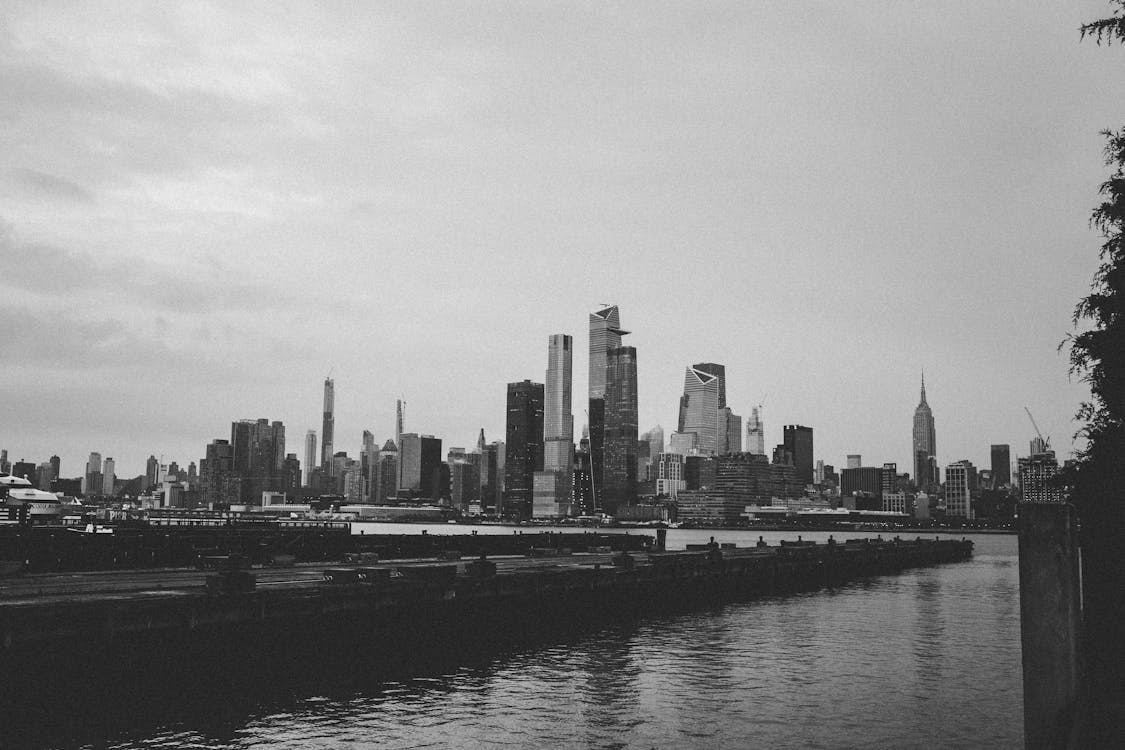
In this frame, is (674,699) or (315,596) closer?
(674,699)

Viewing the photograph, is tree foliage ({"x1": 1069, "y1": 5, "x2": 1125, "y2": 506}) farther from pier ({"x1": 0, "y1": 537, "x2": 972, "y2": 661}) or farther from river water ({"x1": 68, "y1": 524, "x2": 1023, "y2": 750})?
pier ({"x1": 0, "y1": 537, "x2": 972, "y2": 661})

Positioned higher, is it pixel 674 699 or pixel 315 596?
pixel 315 596

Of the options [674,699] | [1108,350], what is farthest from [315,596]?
[1108,350]

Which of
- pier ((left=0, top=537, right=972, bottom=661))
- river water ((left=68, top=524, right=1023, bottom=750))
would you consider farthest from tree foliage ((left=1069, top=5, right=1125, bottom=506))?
pier ((left=0, top=537, right=972, bottom=661))

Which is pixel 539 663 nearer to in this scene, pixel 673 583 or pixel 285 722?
pixel 285 722

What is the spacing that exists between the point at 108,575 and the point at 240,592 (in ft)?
70.4

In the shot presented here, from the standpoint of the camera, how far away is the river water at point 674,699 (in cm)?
2702

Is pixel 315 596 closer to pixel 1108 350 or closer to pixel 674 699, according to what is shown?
pixel 674 699

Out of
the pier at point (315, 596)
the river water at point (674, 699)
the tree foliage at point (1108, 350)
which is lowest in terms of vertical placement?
the river water at point (674, 699)

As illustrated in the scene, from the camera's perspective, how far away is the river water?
27.0 m

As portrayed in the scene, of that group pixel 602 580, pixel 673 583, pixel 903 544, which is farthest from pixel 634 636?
pixel 903 544

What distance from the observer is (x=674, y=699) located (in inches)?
1313

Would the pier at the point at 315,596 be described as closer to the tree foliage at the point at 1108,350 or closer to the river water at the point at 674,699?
the river water at the point at 674,699

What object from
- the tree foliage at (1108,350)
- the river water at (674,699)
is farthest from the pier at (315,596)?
the tree foliage at (1108,350)
